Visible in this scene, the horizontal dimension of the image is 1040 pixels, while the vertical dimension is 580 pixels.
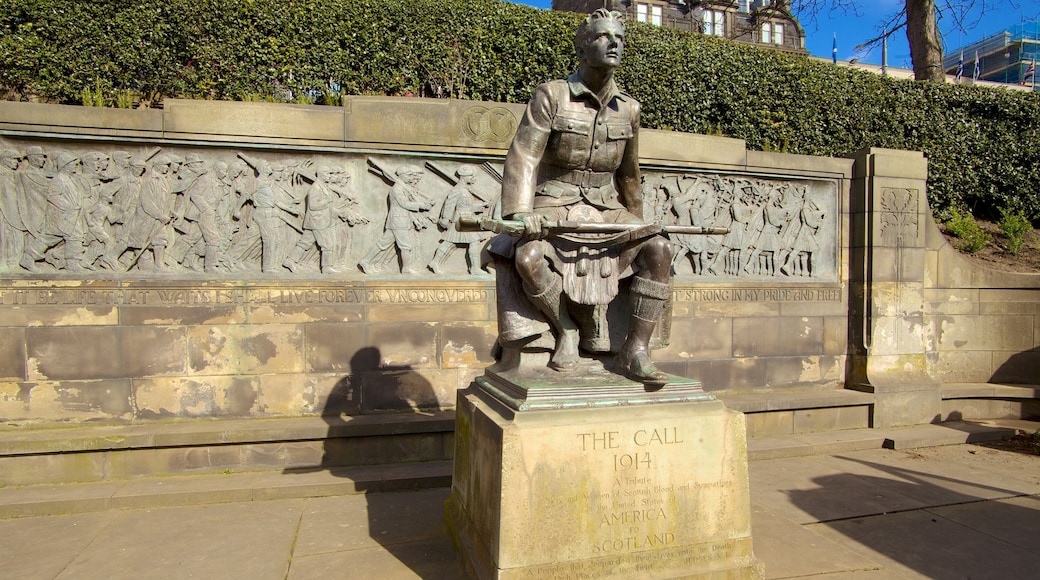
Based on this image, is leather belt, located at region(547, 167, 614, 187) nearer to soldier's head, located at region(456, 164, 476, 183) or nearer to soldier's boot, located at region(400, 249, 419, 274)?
soldier's head, located at region(456, 164, 476, 183)

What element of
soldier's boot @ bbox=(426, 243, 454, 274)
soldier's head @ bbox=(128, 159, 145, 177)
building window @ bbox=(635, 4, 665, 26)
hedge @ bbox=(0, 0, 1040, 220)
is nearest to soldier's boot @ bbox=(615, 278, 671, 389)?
soldier's boot @ bbox=(426, 243, 454, 274)

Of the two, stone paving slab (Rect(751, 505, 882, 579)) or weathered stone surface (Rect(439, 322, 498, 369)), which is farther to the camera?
weathered stone surface (Rect(439, 322, 498, 369))

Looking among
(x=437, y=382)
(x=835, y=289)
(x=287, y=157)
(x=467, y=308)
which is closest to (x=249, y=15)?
(x=287, y=157)

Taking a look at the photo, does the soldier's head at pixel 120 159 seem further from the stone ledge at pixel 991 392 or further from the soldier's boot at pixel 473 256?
the stone ledge at pixel 991 392

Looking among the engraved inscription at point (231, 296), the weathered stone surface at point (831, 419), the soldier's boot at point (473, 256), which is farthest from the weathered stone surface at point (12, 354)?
the weathered stone surface at point (831, 419)

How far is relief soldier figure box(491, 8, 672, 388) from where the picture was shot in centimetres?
369

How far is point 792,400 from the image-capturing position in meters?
7.10

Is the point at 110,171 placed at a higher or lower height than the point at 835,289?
higher

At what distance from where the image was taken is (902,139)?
9.76 metres

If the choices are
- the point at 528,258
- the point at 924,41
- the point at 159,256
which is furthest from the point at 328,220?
the point at 924,41

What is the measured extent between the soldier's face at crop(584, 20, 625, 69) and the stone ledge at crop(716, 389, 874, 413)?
4.44 m

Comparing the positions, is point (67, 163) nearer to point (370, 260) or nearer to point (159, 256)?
point (159, 256)

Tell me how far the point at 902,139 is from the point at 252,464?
10293 millimetres

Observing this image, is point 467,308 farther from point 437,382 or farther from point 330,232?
point 330,232
